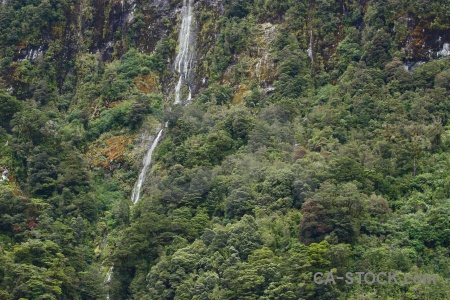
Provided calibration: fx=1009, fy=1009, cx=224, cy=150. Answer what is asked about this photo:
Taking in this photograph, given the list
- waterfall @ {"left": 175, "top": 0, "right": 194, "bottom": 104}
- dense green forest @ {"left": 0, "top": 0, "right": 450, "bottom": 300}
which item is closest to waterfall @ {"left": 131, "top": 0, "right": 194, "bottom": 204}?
waterfall @ {"left": 175, "top": 0, "right": 194, "bottom": 104}

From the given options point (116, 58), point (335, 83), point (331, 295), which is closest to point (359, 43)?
point (335, 83)

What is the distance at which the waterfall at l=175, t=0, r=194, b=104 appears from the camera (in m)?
81.2

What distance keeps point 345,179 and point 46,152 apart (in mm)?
23148

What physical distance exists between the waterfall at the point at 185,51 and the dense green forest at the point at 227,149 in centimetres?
60

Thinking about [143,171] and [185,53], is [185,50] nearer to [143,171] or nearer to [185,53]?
[185,53]

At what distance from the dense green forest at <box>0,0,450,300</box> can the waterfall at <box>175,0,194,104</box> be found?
60 cm

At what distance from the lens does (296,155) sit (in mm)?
65562

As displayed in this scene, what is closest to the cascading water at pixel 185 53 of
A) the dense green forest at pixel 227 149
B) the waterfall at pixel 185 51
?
the waterfall at pixel 185 51

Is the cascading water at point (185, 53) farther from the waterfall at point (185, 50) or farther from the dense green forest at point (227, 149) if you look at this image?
the dense green forest at point (227, 149)

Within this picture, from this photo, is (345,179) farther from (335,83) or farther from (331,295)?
(335,83)

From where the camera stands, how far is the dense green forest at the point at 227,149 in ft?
189

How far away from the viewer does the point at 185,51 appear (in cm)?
8250

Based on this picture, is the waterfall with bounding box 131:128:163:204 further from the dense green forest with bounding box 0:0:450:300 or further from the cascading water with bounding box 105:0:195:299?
the dense green forest with bounding box 0:0:450:300

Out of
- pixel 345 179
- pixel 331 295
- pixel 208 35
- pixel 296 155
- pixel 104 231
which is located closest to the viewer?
pixel 331 295
